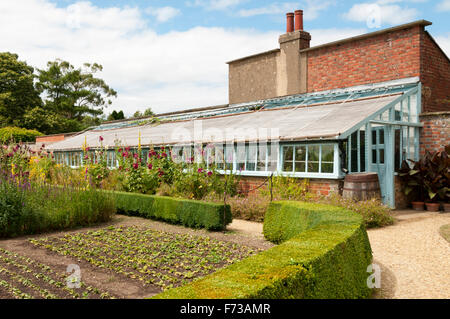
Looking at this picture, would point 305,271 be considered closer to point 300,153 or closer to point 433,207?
point 300,153

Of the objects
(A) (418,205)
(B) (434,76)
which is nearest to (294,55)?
(B) (434,76)

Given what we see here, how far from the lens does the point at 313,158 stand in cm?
966

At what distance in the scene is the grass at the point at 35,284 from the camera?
4141 millimetres

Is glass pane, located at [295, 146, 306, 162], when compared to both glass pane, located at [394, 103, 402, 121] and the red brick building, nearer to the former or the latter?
the red brick building

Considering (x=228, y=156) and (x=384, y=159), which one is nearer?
(x=384, y=159)

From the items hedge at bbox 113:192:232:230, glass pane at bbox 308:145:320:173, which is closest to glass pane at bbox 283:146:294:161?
glass pane at bbox 308:145:320:173

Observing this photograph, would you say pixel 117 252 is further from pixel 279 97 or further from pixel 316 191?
pixel 279 97

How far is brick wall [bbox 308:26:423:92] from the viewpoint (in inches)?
454

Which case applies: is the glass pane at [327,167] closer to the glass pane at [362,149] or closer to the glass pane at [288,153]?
the glass pane at [288,153]

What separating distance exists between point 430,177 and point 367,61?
4.54 m

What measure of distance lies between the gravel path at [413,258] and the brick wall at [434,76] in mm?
4262

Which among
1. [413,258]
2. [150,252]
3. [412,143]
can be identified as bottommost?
[413,258]

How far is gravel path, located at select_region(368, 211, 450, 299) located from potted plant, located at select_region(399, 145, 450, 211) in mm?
1363

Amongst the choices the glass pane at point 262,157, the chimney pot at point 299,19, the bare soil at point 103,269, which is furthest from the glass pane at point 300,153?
the chimney pot at point 299,19
